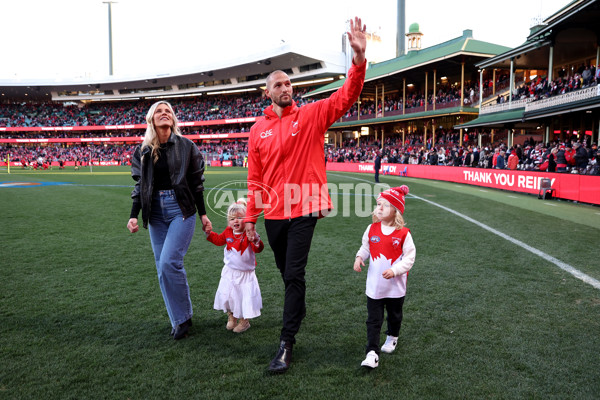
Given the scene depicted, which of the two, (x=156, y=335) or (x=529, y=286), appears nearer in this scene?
(x=156, y=335)

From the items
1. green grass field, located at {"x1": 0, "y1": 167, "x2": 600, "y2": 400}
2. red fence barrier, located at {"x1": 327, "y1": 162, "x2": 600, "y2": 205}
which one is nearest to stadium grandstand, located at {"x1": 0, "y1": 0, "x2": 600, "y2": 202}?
red fence barrier, located at {"x1": 327, "y1": 162, "x2": 600, "y2": 205}

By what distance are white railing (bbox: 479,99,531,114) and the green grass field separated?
2077cm

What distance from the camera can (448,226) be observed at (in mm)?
8984

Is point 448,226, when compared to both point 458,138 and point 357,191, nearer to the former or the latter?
point 357,191

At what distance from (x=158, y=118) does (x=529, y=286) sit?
4.59 meters

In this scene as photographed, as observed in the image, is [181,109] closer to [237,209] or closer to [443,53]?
[443,53]

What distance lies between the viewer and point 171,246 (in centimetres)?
348

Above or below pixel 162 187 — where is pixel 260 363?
below

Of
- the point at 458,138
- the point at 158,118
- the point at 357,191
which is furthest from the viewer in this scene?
the point at 458,138

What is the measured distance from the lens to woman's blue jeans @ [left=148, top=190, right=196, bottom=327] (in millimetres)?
3492

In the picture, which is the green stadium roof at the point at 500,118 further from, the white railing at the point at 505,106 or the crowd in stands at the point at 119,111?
the crowd in stands at the point at 119,111

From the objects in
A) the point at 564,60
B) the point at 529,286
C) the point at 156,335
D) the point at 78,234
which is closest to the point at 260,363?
the point at 156,335

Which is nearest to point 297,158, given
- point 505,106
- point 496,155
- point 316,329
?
point 316,329

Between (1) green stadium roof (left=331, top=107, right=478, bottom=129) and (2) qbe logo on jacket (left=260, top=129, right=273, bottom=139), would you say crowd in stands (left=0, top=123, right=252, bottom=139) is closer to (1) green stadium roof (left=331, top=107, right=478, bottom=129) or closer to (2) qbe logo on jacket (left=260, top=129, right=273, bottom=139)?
(1) green stadium roof (left=331, top=107, right=478, bottom=129)
